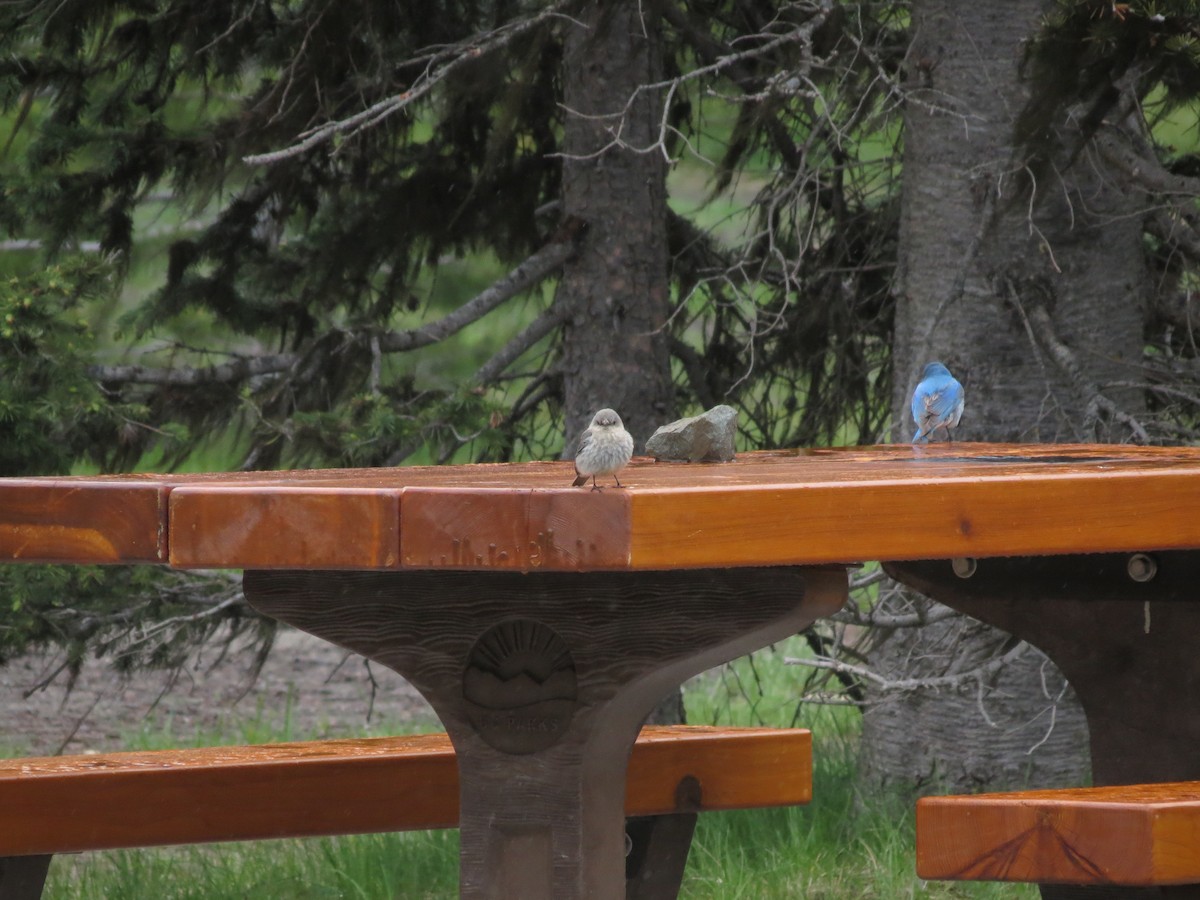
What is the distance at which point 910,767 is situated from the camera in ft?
17.0

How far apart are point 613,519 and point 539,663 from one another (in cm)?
68

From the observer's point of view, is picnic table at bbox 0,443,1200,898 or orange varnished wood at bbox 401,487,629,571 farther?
picnic table at bbox 0,443,1200,898

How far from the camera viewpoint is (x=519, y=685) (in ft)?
8.48

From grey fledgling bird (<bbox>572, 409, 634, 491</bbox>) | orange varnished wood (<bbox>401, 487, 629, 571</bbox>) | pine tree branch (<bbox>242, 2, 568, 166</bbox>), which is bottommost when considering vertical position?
orange varnished wood (<bbox>401, 487, 629, 571</bbox>)

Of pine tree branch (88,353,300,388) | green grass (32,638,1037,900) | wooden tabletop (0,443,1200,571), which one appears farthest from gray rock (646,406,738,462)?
pine tree branch (88,353,300,388)

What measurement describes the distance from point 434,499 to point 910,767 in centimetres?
350

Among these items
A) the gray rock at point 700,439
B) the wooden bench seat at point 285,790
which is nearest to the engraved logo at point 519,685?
the gray rock at point 700,439

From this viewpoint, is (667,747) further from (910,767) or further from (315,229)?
(315,229)

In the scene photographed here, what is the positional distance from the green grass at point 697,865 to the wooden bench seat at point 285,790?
0.71 meters

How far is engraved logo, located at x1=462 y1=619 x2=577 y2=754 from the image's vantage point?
100 inches

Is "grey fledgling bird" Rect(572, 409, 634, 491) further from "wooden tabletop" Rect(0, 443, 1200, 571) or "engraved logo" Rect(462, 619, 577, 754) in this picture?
"engraved logo" Rect(462, 619, 577, 754)

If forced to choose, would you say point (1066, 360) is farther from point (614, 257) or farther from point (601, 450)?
point (601, 450)

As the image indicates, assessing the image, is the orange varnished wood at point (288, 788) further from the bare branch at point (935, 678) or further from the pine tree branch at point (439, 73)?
the pine tree branch at point (439, 73)

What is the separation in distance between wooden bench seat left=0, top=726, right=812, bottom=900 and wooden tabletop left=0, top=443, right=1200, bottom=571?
35.5 inches
